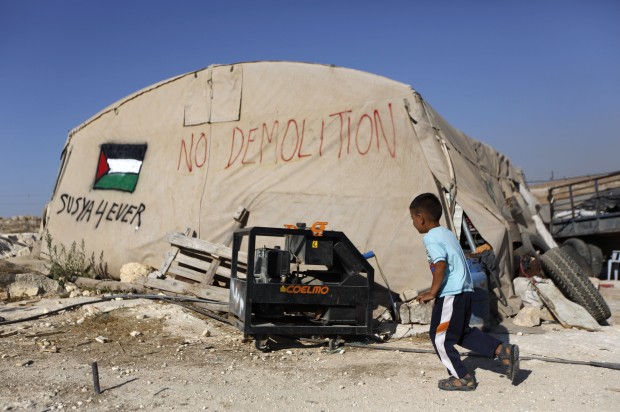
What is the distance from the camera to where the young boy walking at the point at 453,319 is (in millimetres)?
4395

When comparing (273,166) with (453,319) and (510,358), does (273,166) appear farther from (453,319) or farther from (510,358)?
(510,358)

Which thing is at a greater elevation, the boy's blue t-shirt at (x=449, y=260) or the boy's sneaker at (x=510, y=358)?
the boy's blue t-shirt at (x=449, y=260)

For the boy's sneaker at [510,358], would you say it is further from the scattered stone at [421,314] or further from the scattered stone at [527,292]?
the scattered stone at [527,292]

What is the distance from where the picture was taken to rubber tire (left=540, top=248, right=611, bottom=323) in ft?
→ 24.6

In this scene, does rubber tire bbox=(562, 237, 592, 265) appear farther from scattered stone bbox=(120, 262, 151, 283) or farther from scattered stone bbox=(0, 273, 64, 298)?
scattered stone bbox=(0, 273, 64, 298)

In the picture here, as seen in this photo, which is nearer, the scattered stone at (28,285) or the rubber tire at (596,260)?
the scattered stone at (28,285)

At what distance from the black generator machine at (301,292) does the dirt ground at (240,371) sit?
258 mm

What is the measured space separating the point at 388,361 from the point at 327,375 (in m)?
0.80

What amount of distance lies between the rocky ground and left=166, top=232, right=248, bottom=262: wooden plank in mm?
962

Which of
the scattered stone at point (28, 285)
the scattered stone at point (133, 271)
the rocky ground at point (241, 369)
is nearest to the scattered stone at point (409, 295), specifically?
the rocky ground at point (241, 369)

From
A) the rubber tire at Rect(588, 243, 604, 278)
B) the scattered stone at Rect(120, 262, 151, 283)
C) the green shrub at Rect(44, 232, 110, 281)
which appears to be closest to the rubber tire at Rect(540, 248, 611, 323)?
Result: the rubber tire at Rect(588, 243, 604, 278)

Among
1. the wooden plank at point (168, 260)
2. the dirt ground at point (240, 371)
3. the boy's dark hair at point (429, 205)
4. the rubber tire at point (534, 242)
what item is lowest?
the dirt ground at point (240, 371)

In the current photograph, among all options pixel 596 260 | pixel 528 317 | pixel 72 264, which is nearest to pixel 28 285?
pixel 72 264

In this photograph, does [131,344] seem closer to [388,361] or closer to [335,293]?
[335,293]
